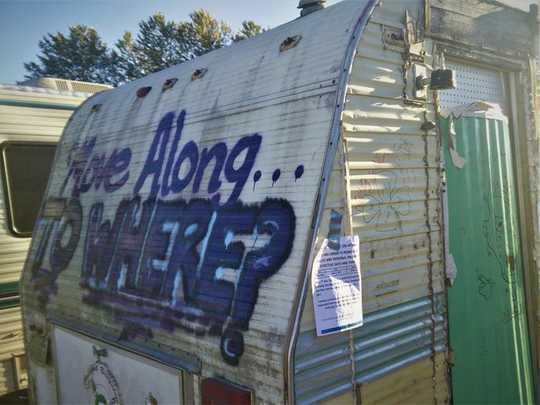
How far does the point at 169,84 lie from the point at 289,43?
127cm

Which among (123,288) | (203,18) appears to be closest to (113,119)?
(123,288)

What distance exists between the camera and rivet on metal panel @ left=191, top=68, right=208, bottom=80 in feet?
11.6

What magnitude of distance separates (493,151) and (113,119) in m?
3.06

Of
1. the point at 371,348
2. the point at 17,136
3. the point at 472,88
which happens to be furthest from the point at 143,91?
the point at 371,348

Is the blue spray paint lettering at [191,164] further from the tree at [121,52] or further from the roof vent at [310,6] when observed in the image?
the tree at [121,52]

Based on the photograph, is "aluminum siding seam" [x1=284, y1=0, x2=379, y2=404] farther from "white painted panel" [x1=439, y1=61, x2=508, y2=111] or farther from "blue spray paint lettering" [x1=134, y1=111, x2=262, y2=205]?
"white painted panel" [x1=439, y1=61, x2=508, y2=111]

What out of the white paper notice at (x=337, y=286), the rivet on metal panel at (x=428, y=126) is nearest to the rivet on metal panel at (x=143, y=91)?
the rivet on metal panel at (x=428, y=126)

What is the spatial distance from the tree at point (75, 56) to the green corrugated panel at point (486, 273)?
27.3m

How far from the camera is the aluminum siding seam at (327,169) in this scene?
6.93 feet

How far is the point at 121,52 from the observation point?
27219 mm

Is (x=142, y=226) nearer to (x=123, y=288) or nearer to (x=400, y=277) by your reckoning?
(x=123, y=288)

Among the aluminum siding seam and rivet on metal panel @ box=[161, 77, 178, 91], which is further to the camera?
rivet on metal panel @ box=[161, 77, 178, 91]

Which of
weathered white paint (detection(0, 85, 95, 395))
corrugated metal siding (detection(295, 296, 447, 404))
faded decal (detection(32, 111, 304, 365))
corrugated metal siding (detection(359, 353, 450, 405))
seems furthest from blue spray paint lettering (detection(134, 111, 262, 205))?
weathered white paint (detection(0, 85, 95, 395))

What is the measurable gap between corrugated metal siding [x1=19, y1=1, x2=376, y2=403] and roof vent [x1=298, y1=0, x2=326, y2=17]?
308mm
